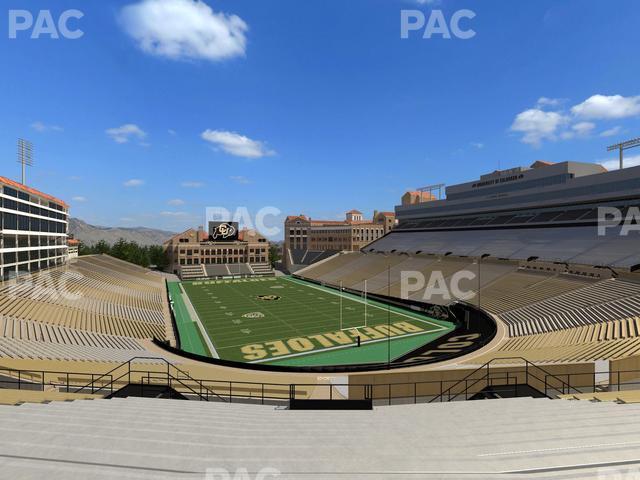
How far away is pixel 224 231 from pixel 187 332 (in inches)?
2065

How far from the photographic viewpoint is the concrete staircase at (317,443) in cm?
499

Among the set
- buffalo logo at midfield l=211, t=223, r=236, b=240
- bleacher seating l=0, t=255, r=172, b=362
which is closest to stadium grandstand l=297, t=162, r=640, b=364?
buffalo logo at midfield l=211, t=223, r=236, b=240

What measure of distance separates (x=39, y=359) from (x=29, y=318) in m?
10.3

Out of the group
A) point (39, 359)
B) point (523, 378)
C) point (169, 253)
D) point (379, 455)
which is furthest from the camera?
point (169, 253)

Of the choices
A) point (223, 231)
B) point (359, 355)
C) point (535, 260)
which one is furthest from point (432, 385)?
point (223, 231)

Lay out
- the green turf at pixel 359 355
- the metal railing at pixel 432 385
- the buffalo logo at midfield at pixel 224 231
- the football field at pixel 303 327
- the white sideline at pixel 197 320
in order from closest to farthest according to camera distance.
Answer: the metal railing at pixel 432 385 → the green turf at pixel 359 355 → the football field at pixel 303 327 → the white sideline at pixel 197 320 → the buffalo logo at midfield at pixel 224 231

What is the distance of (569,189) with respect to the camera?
4872cm

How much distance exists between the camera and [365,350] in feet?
89.5

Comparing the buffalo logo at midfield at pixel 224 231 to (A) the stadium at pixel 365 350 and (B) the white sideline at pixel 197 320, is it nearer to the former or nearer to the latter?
(A) the stadium at pixel 365 350

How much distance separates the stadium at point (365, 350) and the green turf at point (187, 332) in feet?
1.01

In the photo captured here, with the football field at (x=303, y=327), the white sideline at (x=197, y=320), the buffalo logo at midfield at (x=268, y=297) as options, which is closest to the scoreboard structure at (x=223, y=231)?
the white sideline at (x=197, y=320)

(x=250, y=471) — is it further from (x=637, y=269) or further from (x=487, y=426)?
(x=637, y=269)

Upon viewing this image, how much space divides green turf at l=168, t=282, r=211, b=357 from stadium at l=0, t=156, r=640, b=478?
0.31 m

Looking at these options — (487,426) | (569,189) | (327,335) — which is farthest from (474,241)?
(487,426)
